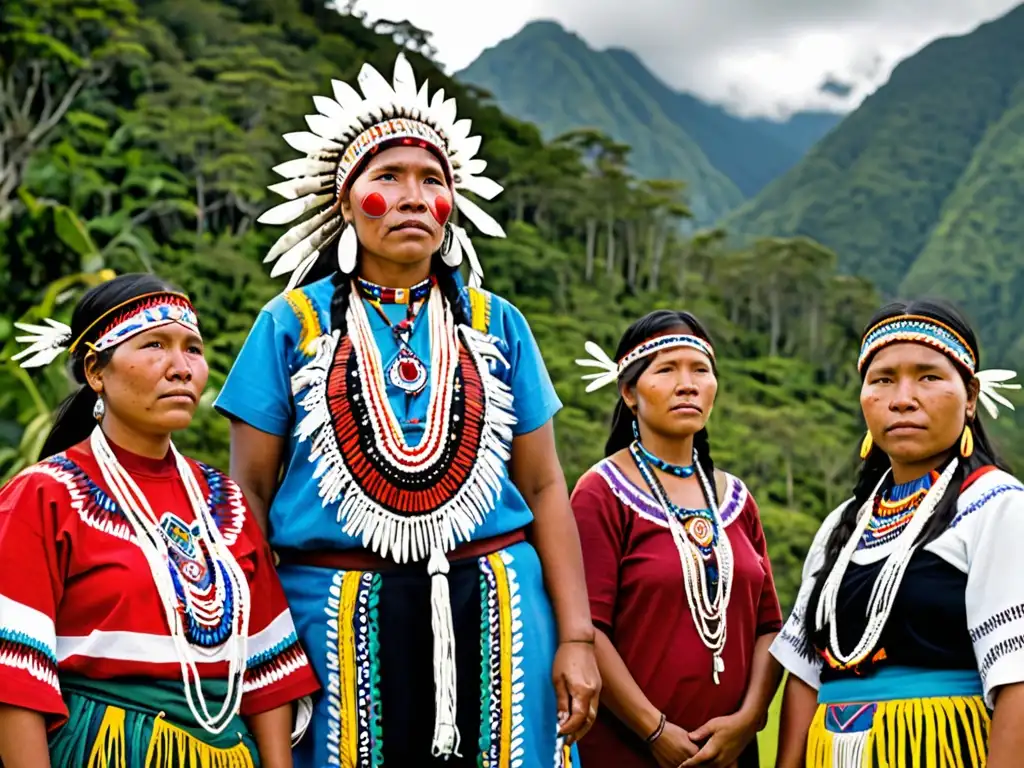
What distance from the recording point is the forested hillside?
1006 inches

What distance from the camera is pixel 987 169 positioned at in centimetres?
5606

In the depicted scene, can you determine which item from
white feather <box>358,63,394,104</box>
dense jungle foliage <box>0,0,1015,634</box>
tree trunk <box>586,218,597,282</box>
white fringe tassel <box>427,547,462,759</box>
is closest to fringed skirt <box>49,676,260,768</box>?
white fringe tassel <box>427,547,462,759</box>

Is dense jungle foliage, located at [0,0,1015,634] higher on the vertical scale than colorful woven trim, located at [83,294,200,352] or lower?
higher

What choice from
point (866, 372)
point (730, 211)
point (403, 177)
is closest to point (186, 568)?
point (403, 177)

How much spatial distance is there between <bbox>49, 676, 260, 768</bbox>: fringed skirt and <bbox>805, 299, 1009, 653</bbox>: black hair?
59.2 inches

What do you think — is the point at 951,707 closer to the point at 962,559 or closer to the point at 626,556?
the point at 962,559

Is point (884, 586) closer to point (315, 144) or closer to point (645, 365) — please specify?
point (645, 365)

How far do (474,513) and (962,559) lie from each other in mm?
1102

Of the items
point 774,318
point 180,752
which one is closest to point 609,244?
point 774,318

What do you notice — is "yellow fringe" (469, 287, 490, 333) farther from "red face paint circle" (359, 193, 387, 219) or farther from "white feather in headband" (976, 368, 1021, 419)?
"white feather in headband" (976, 368, 1021, 419)

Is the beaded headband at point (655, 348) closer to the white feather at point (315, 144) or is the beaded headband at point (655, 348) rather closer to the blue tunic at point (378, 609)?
the blue tunic at point (378, 609)

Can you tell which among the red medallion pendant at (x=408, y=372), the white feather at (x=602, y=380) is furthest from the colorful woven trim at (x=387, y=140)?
the white feather at (x=602, y=380)

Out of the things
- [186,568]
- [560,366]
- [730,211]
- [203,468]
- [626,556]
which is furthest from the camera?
[730,211]

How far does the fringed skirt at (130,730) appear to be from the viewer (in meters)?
2.39
